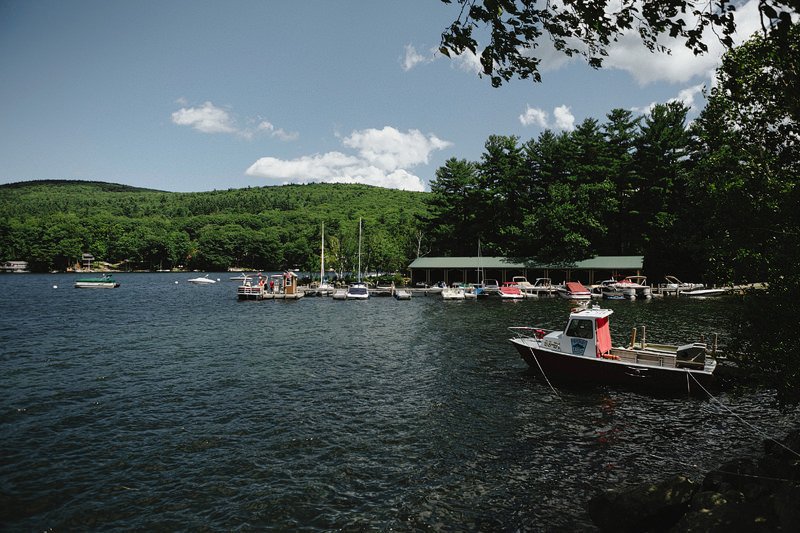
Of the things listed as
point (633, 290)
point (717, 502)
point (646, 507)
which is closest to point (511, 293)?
point (633, 290)

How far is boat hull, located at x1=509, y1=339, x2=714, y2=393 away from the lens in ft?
Answer: 68.6

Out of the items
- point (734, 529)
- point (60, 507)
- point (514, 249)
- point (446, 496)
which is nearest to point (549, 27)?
point (734, 529)

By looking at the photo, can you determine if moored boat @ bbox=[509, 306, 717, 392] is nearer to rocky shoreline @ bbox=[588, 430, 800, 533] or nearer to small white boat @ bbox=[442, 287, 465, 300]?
rocky shoreline @ bbox=[588, 430, 800, 533]

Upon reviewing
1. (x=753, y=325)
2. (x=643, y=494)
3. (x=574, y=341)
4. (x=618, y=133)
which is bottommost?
(x=643, y=494)

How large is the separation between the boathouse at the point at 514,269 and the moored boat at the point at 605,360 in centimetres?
5708

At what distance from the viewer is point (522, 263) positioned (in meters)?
83.1

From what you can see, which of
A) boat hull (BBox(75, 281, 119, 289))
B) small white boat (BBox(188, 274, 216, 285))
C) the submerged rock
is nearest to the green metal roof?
small white boat (BBox(188, 274, 216, 285))

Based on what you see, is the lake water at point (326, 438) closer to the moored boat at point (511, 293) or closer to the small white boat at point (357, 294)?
the moored boat at point (511, 293)

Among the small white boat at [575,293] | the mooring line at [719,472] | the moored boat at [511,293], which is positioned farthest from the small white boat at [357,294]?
the mooring line at [719,472]

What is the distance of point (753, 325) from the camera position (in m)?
11.2

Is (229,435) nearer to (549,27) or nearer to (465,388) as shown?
(465,388)

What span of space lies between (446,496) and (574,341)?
1352 cm

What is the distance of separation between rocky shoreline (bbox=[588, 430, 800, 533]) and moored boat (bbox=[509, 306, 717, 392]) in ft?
28.0

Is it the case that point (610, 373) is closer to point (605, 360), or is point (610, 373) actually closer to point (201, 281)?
point (605, 360)
